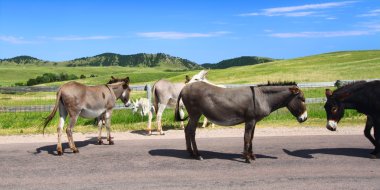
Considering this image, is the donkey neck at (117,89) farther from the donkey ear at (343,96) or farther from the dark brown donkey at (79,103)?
the donkey ear at (343,96)

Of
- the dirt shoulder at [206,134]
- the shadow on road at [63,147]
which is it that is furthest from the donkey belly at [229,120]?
the shadow on road at [63,147]

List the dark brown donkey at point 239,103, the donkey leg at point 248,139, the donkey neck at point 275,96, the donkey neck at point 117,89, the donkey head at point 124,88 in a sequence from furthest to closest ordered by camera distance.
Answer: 1. the donkey head at point 124,88
2. the donkey neck at point 117,89
3. the donkey neck at point 275,96
4. the dark brown donkey at point 239,103
5. the donkey leg at point 248,139

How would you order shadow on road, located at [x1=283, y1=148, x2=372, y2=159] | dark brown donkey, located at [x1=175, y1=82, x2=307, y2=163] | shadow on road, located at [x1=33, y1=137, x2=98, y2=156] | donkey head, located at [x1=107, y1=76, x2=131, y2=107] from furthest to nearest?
1. donkey head, located at [x1=107, y1=76, x2=131, y2=107]
2. shadow on road, located at [x1=33, y1=137, x2=98, y2=156]
3. shadow on road, located at [x1=283, y1=148, x2=372, y2=159]
4. dark brown donkey, located at [x1=175, y1=82, x2=307, y2=163]

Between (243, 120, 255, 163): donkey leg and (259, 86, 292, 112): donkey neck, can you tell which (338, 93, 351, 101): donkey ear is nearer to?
(259, 86, 292, 112): donkey neck

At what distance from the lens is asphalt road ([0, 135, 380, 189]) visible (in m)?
7.90

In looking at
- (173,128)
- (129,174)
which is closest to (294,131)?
(173,128)

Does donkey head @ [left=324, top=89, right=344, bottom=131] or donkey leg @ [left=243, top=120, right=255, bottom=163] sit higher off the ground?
donkey head @ [left=324, top=89, right=344, bottom=131]

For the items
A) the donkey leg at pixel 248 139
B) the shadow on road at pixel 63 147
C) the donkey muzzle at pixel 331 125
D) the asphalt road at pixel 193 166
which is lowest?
the shadow on road at pixel 63 147

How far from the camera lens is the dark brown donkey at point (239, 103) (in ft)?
32.5

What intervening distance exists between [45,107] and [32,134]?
2235 millimetres

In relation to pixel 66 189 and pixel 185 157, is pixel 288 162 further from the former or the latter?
Result: pixel 66 189

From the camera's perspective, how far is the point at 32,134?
14867 mm

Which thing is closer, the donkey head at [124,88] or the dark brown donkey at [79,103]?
the dark brown donkey at [79,103]

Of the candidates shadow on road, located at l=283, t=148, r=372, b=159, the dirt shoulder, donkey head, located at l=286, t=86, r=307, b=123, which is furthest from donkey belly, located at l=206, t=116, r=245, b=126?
the dirt shoulder
